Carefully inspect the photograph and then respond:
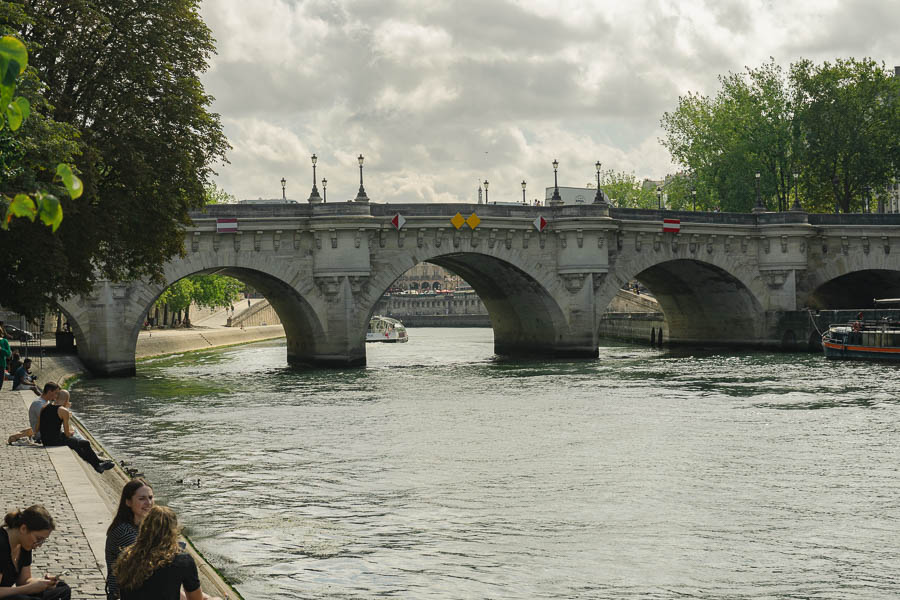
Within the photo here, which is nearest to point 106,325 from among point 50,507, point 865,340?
point 50,507

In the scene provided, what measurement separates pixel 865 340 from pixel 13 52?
51665mm

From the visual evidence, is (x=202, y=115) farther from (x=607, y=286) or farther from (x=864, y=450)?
(x=607, y=286)

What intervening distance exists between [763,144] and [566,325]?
99.5 ft

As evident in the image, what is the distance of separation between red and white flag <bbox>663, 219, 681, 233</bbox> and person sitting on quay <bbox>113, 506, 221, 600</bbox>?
162 feet

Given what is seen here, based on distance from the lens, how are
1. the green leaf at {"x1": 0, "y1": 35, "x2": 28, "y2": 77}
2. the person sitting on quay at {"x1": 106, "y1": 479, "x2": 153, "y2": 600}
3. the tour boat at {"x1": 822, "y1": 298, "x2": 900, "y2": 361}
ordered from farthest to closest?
the tour boat at {"x1": 822, "y1": 298, "x2": 900, "y2": 361}
the person sitting on quay at {"x1": 106, "y1": 479, "x2": 153, "y2": 600}
the green leaf at {"x1": 0, "y1": 35, "x2": 28, "y2": 77}

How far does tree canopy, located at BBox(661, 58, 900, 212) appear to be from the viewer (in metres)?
73.8

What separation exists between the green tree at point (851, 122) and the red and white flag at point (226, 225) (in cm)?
4440

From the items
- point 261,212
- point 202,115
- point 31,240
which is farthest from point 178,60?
point 261,212

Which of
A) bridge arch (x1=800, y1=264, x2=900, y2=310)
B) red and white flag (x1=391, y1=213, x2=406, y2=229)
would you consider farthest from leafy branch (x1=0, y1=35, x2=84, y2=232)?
bridge arch (x1=800, y1=264, x2=900, y2=310)

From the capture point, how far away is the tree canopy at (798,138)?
242 feet

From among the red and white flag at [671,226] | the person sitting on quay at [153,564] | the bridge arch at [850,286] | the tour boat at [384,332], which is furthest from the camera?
the tour boat at [384,332]

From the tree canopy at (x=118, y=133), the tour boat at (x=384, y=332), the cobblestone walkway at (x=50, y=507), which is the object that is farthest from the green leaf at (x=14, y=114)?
the tour boat at (x=384, y=332)

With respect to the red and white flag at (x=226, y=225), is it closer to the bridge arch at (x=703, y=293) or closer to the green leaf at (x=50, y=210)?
the bridge arch at (x=703, y=293)

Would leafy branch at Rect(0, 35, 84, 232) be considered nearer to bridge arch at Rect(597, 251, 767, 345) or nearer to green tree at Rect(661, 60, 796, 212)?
bridge arch at Rect(597, 251, 767, 345)
